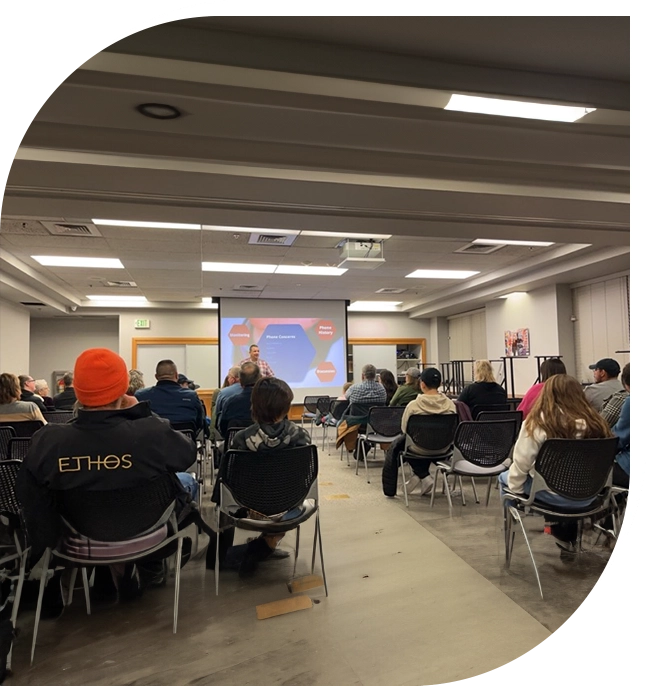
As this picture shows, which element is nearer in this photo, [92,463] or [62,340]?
[92,463]

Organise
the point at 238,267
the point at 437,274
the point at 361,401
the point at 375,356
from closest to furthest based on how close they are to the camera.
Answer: the point at 361,401 < the point at 238,267 < the point at 437,274 < the point at 375,356

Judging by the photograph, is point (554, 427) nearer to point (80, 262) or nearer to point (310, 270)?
point (310, 270)

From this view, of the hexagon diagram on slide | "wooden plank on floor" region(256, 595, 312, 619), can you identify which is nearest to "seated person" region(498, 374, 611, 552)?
"wooden plank on floor" region(256, 595, 312, 619)

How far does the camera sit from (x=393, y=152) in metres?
3.62

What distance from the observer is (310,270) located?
7.84m

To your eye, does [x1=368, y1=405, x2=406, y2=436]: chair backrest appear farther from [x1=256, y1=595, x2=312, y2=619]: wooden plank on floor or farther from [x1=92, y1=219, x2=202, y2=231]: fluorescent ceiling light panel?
[x1=92, y1=219, x2=202, y2=231]: fluorescent ceiling light panel

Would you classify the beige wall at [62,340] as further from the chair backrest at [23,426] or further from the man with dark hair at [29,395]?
the chair backrest at [23,426]

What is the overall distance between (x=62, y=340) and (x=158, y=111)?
10775 millimetres

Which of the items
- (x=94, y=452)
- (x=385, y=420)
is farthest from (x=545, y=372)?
(x=94, y=452)

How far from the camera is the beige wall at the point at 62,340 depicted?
11.9m

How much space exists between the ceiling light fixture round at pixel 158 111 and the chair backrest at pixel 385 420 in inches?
118

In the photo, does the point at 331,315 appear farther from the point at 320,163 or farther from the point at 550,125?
the point at 550,125

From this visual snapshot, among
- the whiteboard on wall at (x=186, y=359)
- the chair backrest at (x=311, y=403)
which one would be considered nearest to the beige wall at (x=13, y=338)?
the whiteboard on wall at (x=186, y=359)

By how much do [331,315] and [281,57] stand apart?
8093mm
